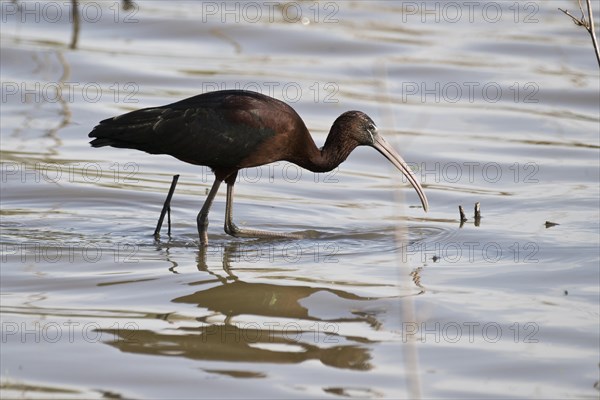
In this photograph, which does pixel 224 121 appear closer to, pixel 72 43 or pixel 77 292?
pixel 77 292

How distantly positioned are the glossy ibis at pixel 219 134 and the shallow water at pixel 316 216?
0.61 meters

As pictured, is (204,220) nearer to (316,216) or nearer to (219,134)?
(219,134)

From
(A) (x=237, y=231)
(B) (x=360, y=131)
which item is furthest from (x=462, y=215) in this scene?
(A) (x=237, y=231)

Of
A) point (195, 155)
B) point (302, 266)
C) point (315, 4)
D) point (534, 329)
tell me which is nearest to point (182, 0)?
point (315, 4)

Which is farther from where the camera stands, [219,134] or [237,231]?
Answer: [237,231]

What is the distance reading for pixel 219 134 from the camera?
9594 mm

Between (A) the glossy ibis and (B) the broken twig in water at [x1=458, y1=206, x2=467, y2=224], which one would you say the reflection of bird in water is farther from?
(B) the broken twig in water at [x1=458, y1=206, x2=467, y2=224]

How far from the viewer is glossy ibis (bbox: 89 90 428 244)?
9555 millimetres

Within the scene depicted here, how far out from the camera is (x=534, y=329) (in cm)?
741

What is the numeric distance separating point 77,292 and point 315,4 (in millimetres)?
11025

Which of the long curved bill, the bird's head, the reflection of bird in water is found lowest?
the reflection of bird in water

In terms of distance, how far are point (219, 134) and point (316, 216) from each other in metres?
1.30

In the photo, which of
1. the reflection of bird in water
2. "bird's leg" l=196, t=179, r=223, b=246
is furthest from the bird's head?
the reflection of bird in water

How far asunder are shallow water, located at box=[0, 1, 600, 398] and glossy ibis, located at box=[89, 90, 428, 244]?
24.1 inches
